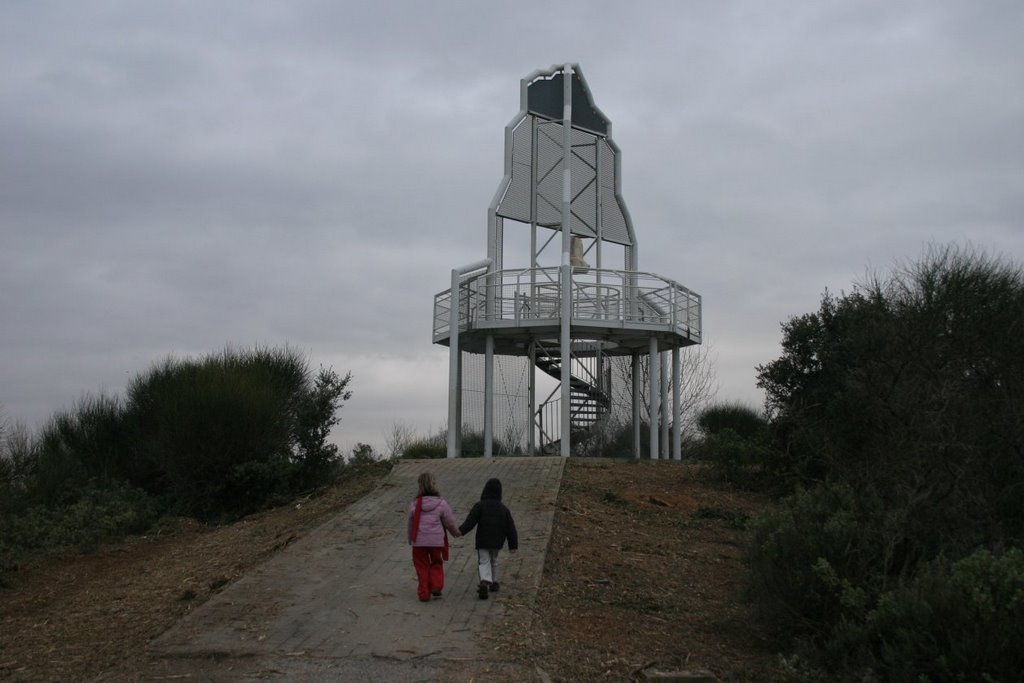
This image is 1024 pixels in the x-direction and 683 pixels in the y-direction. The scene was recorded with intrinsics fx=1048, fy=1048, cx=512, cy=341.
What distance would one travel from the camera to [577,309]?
21906 millimetres

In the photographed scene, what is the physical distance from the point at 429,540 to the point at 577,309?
Answer: 11987mm

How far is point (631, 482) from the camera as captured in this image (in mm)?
17781

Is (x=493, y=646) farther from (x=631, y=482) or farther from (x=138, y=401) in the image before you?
(x=138, y=401)

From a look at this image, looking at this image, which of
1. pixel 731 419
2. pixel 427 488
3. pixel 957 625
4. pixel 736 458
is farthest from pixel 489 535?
pixel 731 419

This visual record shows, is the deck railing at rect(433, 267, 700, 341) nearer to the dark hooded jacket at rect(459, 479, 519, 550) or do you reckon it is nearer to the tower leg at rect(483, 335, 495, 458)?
the tower leg at rect(483, 335, 495, 458)

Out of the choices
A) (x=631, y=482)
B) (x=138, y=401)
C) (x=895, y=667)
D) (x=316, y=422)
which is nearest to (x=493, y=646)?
(x=895, y=667)

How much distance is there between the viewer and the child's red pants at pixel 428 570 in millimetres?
10398

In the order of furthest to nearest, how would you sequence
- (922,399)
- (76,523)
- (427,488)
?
(76,523), (922,399), (427,488)

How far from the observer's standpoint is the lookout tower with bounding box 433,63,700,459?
71.9 feet

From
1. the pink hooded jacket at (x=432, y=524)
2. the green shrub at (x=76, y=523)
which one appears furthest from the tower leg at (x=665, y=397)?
the pink hooded jacket at (x=432, y=524)

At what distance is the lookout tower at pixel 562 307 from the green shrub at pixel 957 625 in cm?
1317

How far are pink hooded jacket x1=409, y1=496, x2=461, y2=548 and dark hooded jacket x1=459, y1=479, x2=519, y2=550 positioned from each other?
7.1 inches

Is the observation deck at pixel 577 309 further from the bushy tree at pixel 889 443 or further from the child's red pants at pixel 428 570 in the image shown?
the child's red pants at pixel 428 570

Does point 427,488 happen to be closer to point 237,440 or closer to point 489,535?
point 489,535
